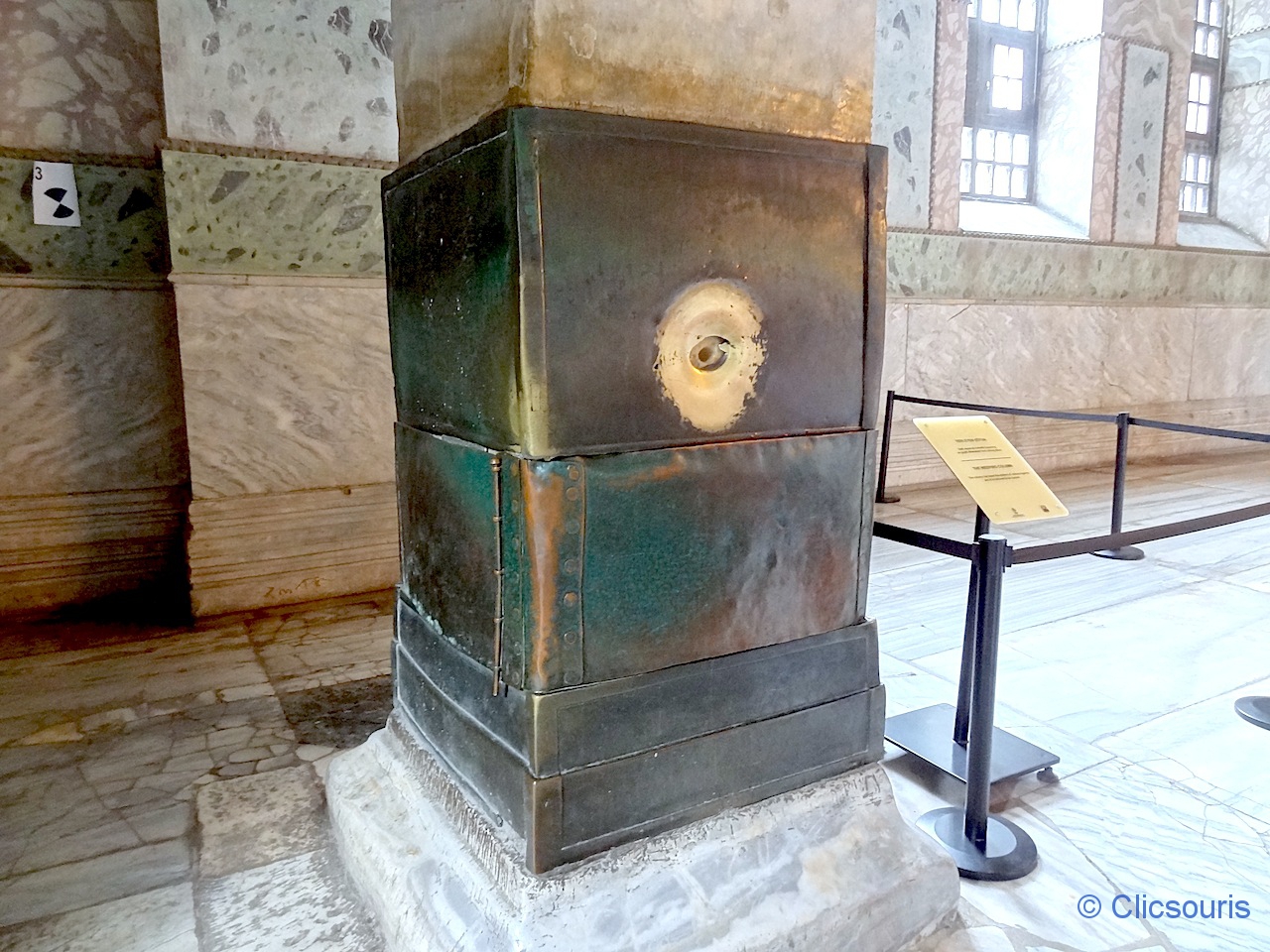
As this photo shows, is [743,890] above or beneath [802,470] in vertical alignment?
beneath

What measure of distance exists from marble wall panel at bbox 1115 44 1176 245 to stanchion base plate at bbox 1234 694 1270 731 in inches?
197

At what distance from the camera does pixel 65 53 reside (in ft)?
11.7

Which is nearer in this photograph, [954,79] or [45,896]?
[45,896]

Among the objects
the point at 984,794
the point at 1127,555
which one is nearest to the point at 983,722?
the point at 984,794

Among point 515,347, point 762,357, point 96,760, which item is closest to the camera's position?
point 515,347

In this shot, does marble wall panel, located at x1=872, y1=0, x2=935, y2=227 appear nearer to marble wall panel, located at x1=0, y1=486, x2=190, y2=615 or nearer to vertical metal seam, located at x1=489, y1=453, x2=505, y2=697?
marble wall panel, located at x1=0, y1=486, x2=190, y2=615

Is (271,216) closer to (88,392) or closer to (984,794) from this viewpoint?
(88,392)

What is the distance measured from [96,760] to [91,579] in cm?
169

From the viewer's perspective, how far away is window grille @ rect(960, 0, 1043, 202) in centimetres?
673

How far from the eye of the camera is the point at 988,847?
6.71ft

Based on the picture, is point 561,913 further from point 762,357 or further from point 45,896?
point 45,896

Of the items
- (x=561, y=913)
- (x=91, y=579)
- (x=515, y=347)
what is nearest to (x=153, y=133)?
(x=91, y=579)

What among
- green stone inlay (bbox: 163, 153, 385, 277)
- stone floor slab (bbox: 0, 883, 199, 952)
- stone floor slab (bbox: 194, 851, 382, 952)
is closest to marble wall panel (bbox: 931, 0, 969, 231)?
green stone inlay (bbox: 163, 153, 385, 277)

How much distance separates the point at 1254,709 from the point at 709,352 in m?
2.33
